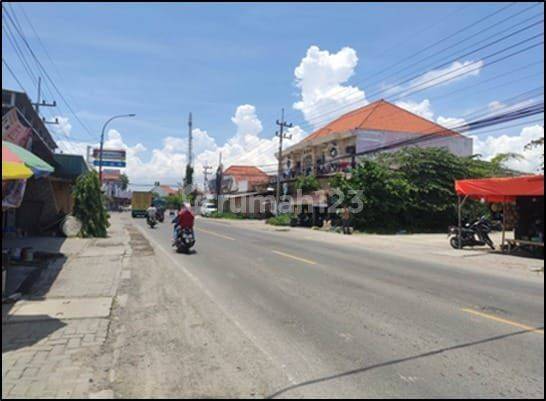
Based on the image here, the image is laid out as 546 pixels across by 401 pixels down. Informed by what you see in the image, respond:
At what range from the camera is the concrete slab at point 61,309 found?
6.30 m

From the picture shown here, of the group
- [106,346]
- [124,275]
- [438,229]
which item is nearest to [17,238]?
[124,275]

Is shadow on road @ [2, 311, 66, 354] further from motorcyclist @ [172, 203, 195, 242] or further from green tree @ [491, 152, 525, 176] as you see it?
green tree @ [491, 152, 525, 176]

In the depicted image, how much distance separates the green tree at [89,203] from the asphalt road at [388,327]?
9585 mm

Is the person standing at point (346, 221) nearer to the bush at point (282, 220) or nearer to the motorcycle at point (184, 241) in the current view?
the bush at point (282, 220)

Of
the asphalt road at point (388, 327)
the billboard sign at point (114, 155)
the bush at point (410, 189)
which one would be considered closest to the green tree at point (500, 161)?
the bush at point (410, 189)

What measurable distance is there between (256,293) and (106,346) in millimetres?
3487

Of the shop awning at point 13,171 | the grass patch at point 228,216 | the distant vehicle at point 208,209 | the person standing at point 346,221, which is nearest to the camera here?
the shop awning at point 13,171

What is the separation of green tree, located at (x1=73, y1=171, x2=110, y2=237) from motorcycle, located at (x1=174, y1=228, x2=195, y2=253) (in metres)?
6.54

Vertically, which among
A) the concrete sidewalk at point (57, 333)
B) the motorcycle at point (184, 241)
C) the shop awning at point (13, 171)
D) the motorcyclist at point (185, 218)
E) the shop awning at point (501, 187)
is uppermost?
the shop awning at point (501, 187)

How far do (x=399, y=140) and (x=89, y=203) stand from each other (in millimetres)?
27649

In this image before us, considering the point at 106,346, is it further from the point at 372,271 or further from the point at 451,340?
the point at 372,271

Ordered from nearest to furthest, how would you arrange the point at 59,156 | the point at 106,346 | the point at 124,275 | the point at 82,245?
the point at 106,346 < the point at 124,275 < the point at 82,245 < the point at 59,156

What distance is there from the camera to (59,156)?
63.2 ft

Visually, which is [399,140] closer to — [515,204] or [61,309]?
[515,204]
